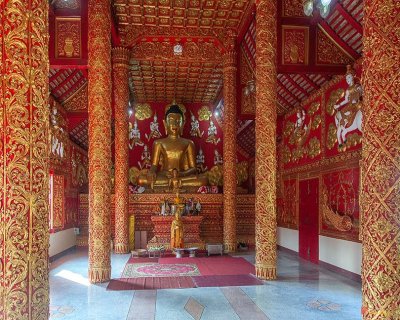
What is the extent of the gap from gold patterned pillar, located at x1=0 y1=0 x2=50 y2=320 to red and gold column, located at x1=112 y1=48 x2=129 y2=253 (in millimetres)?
8008

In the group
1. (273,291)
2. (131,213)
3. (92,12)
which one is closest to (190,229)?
(131,213)

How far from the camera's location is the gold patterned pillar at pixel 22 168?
6.38 feet

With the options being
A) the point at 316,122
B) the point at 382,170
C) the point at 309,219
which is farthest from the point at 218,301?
the point at 316,122

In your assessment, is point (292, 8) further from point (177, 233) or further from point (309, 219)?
point (177, 233)

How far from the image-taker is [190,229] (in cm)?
1095

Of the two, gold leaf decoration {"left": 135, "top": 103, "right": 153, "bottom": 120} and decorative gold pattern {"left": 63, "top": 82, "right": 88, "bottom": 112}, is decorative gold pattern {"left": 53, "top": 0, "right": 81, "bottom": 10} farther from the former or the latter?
gold leaf decoration {"left": 135, "top": 103, "right": 153, "bottom": 120}

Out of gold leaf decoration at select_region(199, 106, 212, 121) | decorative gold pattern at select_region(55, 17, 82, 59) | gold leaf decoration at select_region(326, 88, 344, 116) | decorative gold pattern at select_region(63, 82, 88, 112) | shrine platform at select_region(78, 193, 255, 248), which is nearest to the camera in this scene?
decorative gold pattern at select_region(55, 17, 82, 59)

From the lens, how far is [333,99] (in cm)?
802

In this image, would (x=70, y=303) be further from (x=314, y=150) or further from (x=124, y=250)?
(x=314, y=150)

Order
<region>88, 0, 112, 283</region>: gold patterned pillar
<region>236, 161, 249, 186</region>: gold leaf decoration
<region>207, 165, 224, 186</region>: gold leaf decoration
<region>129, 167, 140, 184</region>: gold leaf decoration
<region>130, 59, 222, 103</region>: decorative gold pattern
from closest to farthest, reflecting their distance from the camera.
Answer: <region>88, 0, 112, 283</region>: gold patterned pillar < <region>130, 59, 222, 103</region>: decorative gold pattern < <region>129, 167, 140, 184</region>: gold leaf decoration < <region>207, 165, 224, 186</region>: gold leaf decoration < <region>236, 161, 249, 186</region>: gold leaf decoration

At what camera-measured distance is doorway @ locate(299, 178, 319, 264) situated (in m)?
8.73

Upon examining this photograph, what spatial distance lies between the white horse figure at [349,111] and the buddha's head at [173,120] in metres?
6.83

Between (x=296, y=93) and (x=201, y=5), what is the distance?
3.05 metres

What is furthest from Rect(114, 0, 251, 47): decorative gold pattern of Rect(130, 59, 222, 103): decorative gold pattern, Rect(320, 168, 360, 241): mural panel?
Rect(320, 168, 360, 241): mural panel
